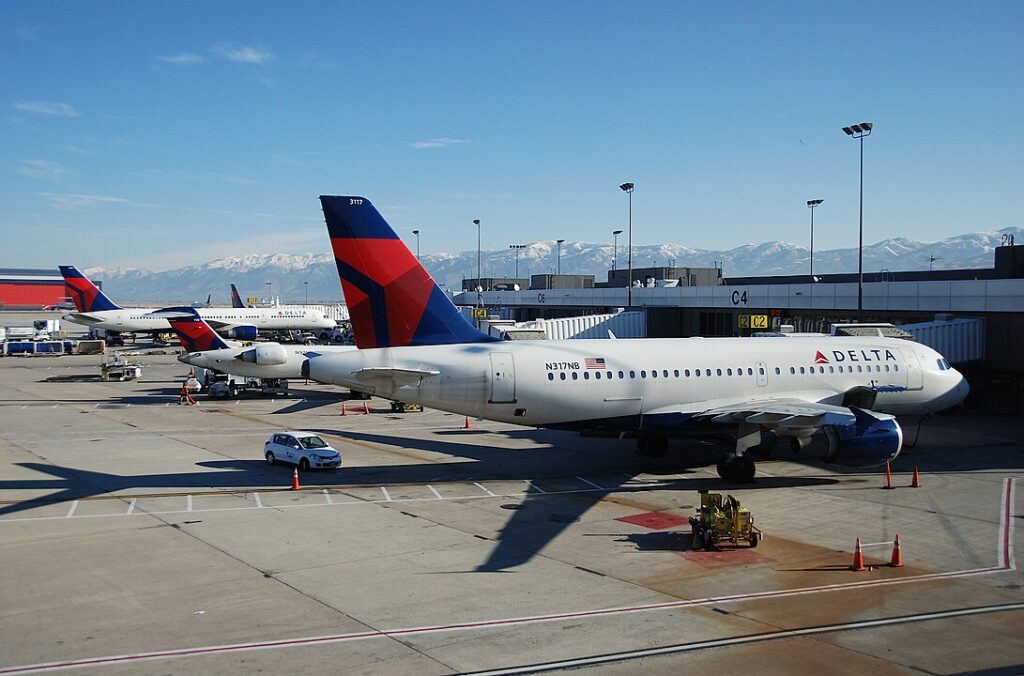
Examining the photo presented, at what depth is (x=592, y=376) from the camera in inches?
1264

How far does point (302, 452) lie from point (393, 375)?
7061 mm

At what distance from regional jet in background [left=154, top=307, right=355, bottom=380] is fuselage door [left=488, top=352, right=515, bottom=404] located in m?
23.8

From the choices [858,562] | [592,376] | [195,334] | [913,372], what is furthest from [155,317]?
[858,562]

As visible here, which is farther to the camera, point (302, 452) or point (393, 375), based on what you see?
point (302, 452)

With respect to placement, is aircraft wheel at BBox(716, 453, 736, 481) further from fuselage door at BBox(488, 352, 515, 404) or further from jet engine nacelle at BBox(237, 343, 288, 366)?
jet engine nacelle at BBox(237, 343, 288, 366)

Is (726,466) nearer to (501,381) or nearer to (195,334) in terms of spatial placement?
(501,381)

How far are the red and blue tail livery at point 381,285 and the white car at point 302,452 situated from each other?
240 inches

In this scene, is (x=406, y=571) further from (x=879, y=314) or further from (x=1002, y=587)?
(x=879, y=314)

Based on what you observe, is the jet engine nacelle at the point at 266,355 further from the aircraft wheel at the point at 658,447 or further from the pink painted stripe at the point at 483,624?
the pink painted stripe at the point at 483,624

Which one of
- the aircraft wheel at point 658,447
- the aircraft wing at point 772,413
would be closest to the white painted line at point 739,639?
the aircraft wing at point 772,413

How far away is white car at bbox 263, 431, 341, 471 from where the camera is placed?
3381 centimetres

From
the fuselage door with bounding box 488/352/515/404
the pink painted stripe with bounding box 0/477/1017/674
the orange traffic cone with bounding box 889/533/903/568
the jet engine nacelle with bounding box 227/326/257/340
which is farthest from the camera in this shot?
the jet engine nacelle with bounding box 227/326/257/340

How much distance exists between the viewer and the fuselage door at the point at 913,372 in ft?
121

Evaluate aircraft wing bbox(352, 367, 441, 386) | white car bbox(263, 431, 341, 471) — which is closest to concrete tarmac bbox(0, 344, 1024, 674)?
white car bbox(263, 431, 341, 471)
